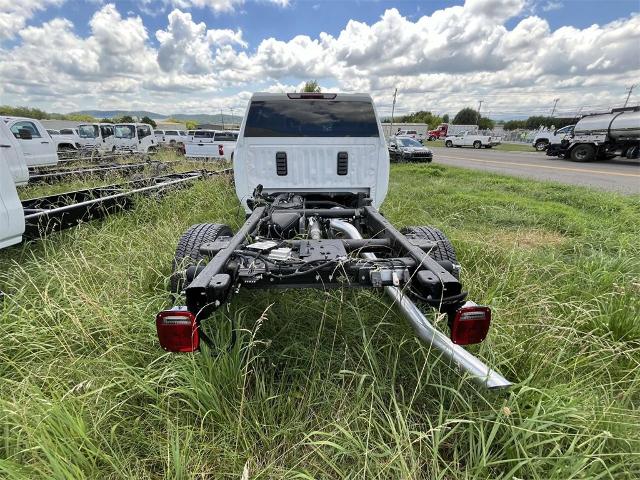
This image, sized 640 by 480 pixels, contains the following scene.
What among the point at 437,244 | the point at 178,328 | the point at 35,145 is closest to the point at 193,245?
the point at 178,328

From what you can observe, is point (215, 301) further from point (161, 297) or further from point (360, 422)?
point (161, 297)

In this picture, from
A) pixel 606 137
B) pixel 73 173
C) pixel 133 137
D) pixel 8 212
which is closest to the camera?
pixel 8 212

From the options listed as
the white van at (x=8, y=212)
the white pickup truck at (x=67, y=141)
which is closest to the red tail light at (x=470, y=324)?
the white van at (x=8, y=212)

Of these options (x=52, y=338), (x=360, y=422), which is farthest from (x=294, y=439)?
(x=52, y=338)

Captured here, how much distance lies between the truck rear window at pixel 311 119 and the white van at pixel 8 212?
7.24 ft

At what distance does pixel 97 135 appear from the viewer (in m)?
19.9

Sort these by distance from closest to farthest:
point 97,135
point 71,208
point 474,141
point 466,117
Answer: point 71,208 → point 97,135 → point 474,141 → point 466,117

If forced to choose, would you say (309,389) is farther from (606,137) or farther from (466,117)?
(466,117)

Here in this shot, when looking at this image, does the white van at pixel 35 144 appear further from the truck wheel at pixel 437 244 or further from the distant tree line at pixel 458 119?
the distant tree line at pixel 458 119

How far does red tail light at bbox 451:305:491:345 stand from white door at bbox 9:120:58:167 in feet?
39.5

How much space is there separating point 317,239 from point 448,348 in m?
1.23

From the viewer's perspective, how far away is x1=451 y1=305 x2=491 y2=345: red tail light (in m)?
1.56

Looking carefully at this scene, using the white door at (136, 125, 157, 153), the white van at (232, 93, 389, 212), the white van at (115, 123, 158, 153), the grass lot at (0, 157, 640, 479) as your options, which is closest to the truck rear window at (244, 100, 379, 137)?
the white van at (232, 93, 389, 212)

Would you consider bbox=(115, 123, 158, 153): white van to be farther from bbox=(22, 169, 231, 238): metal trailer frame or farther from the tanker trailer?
the tanker trailer
